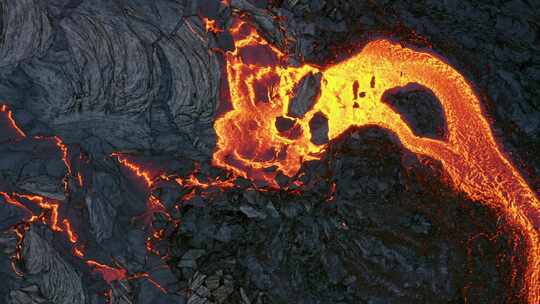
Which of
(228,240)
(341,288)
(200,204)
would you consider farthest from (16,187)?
(341,288)

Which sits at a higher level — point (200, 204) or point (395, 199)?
point (395, 199)

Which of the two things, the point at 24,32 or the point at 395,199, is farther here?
the point at 395,199

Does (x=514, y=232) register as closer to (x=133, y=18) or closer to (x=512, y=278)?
(x=512, y=278)

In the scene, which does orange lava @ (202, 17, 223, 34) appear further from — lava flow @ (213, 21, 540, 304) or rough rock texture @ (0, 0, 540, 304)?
lava flow @ (213, 21, 540, 304)

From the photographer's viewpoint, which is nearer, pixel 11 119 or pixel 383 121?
pixel 11 119

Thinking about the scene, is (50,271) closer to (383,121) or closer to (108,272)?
(108,272)

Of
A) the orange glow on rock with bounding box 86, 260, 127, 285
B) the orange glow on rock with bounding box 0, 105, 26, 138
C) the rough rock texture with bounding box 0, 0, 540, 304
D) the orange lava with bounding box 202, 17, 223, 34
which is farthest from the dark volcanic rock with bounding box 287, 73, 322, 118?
the orange glow on rock with bounding box 0, 105, 26, 138

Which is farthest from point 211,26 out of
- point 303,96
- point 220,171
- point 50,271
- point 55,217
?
point 50,271

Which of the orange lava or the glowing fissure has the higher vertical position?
the orange lava

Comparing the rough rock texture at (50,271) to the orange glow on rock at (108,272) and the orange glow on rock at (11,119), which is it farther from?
the orange glow on rock at (11,119)
